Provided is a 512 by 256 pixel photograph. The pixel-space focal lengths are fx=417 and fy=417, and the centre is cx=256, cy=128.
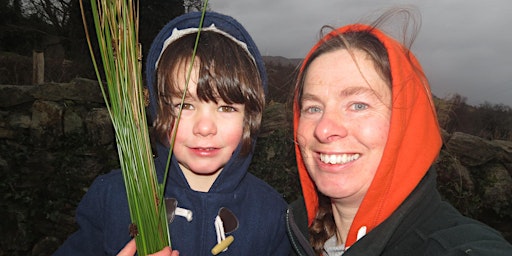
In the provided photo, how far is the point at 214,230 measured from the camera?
1859mm

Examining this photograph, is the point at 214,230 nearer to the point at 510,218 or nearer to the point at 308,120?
the point at 308,120

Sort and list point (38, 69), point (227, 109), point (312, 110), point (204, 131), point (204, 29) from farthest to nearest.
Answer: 1. point (38, 69)
2. point (204, 29)
3. point (227, 109)
4. point (204, 131)
5. point (312, 110)

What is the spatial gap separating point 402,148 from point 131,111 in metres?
0.94

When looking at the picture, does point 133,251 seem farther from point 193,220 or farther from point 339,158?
point 339,158

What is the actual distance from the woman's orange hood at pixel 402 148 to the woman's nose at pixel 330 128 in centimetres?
16

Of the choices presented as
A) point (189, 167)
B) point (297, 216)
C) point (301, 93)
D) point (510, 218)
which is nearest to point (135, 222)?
point (189, 167)

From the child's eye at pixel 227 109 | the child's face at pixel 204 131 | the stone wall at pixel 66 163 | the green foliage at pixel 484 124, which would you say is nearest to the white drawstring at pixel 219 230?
the child's face at pixel 204 131

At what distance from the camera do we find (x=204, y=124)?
1.70m

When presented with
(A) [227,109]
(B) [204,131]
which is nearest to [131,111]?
(B) [204,131]

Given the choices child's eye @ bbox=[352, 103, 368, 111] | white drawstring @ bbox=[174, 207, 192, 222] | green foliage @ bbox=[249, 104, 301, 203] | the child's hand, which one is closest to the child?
white drawstring @ bbox=[174, 207, 192, 222]

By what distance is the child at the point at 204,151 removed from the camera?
1.76 metres

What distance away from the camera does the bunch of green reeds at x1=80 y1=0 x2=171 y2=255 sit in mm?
1419

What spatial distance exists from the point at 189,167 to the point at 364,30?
0.92m

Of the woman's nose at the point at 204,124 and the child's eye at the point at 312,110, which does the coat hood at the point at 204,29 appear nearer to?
the woman's nose at the point at 204,124
